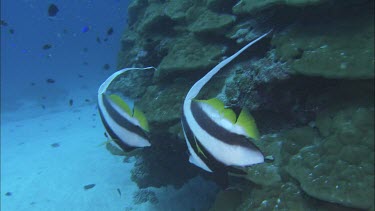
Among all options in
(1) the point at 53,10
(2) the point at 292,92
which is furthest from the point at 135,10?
(2) the point at 292,92

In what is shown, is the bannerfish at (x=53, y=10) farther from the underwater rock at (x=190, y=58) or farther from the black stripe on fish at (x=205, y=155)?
the black stripe on fish at (x=205, y=155)

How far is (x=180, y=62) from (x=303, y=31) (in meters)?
2.05

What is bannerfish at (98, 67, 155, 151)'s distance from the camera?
2.07 meters

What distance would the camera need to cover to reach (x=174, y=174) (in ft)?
20.9

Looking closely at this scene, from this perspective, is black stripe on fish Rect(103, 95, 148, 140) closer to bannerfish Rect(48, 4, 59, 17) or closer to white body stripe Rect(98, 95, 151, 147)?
white body stripe Rect(98, 95, 151, 147)

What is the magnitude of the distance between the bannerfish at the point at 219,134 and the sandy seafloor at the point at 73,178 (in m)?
4.51

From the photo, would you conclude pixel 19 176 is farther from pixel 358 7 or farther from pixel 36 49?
pixel 36 49

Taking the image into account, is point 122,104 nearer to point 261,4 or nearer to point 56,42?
point 261,4

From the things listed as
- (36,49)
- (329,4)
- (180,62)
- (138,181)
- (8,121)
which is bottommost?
(36,49)

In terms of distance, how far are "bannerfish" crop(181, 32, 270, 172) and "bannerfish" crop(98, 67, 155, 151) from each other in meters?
0.50

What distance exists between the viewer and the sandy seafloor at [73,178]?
685cm

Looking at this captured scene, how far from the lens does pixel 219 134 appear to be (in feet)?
5.34

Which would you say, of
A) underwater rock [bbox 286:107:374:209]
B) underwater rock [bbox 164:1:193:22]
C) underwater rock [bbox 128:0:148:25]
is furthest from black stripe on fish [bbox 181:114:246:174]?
underwater rock [bbox 128:0:148:25]

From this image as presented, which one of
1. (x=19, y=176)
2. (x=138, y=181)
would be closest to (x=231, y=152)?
(x=138, y=181)
